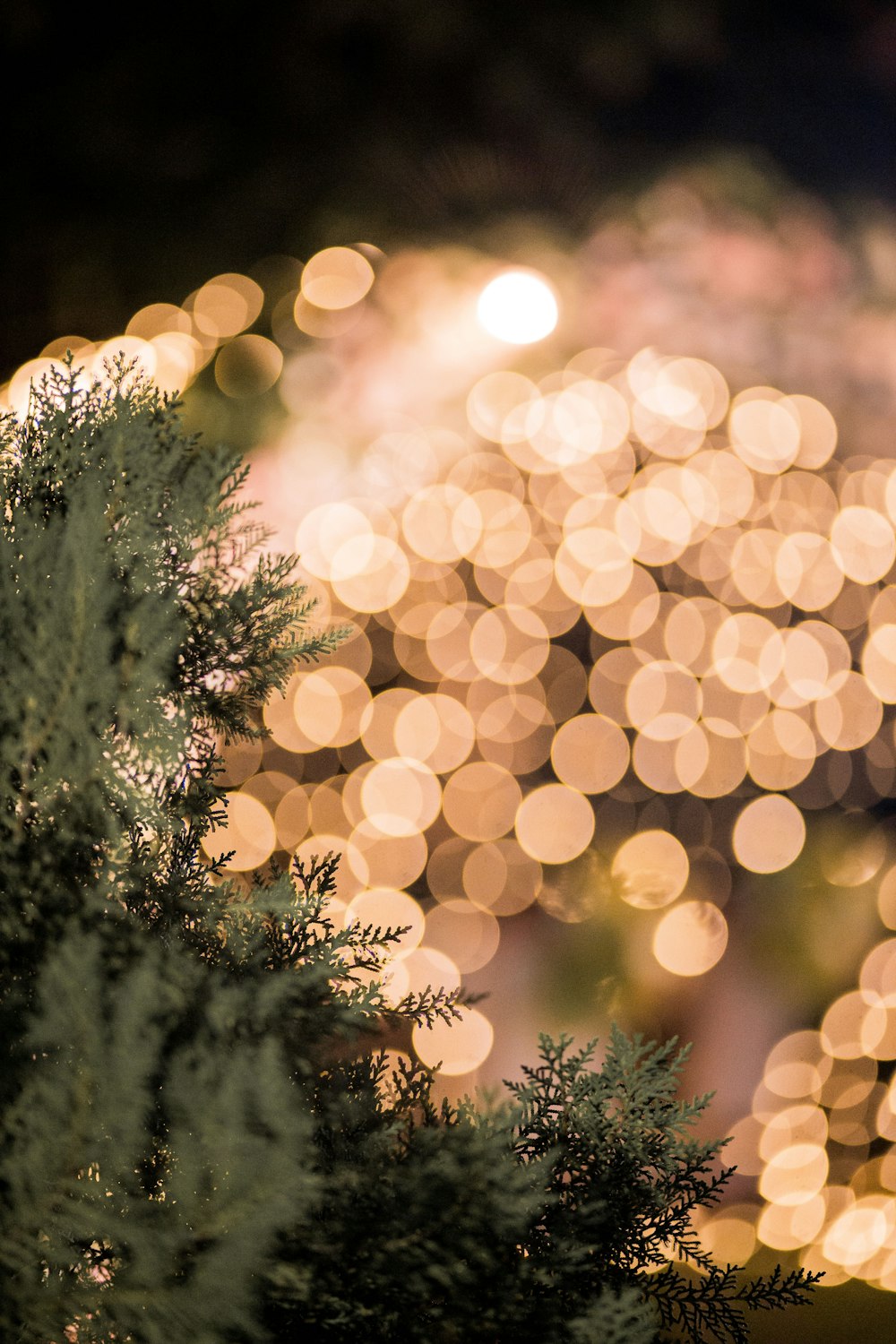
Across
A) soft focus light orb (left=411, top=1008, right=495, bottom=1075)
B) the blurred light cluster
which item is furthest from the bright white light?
soft focus light orb (left=411, top=1008, right=495, bottom=1075)

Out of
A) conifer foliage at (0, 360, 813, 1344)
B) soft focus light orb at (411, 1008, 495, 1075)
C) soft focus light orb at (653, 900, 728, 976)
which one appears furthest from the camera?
soft focus light orb at (411, 1008, 495, 1075)

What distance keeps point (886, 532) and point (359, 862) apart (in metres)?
0.82

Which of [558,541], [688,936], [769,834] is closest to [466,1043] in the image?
[688,936]

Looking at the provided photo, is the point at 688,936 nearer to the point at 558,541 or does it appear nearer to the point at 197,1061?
the point at 558,541

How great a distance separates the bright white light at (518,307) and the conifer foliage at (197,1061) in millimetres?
621

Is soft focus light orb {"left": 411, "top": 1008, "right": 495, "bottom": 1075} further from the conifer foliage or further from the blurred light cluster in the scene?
the conifer foliage

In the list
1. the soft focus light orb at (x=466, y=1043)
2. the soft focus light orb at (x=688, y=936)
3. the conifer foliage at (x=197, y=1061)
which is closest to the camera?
the conifer foliage at (x=197, y=1061)

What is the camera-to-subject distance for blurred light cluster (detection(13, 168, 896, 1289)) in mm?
1071

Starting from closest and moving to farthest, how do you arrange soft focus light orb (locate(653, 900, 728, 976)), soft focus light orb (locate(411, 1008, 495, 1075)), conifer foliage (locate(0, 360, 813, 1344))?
conifer foliage (locate(0, 360, 813, 1344)), soft focus light orb (locate(653, 900, 728, 976)), soft focus light orb (locate(411, 1008, 495, 1075))

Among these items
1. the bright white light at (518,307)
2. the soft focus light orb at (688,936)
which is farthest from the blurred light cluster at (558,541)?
the soft focus light orb at (688,936)

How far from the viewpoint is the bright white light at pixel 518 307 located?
1.06 metres

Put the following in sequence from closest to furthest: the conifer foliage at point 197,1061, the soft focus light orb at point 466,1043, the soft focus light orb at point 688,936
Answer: the conifer foliage at point 197,1061
the soft focus light orb at point 688,936
the soft focus light orb at point 466,1043

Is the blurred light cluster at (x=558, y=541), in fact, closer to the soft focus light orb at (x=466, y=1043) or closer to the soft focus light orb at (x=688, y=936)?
the soft focus light orb at (x=466, y=1043)

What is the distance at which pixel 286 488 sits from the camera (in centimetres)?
111
